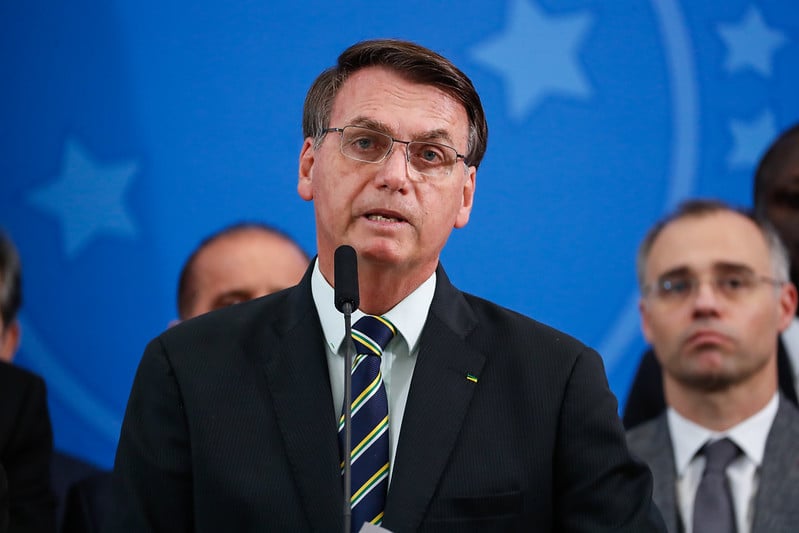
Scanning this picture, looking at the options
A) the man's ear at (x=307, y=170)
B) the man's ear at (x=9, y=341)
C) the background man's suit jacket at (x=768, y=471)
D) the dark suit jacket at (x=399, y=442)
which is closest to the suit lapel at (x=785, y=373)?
the background man's suit jacket at (x=768, y=471)

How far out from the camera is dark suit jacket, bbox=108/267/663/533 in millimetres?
1660

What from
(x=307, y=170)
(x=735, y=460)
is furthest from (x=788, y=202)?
(x=307, y=170)

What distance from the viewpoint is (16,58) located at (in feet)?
11.0

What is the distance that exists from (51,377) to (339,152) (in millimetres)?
1791

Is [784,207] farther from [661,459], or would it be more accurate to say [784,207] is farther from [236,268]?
[236,268]

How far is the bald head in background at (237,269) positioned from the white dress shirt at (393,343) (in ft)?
3.93

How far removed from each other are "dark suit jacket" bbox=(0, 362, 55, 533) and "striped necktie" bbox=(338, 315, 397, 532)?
111cm

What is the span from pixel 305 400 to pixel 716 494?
144 centimetres

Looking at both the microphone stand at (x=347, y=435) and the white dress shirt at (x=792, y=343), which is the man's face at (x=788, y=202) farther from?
the microphone stand at (x=347, y=435)

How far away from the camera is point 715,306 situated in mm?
2906

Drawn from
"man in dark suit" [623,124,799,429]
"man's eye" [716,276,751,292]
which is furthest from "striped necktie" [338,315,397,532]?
"man in dark suit" [623,124,799,429]

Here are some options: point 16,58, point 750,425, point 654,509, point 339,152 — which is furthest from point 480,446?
point 16,58

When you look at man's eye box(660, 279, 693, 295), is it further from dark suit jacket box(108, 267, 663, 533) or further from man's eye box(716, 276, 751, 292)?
dark suit jacket box(108, 267, 663, 533)

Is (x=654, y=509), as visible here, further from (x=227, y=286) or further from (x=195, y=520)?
(x=227, y=286)
